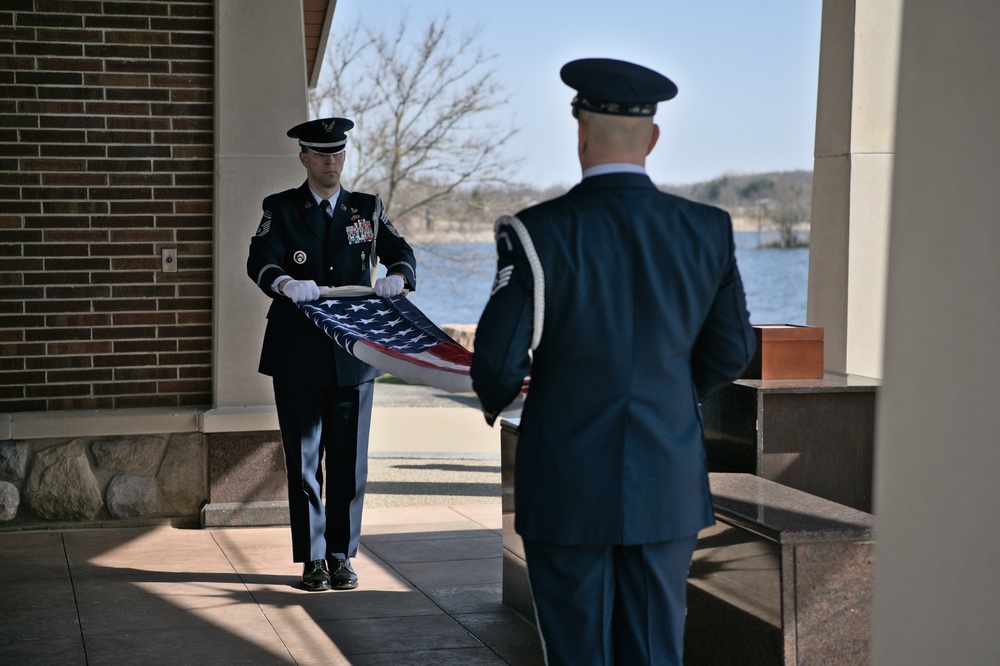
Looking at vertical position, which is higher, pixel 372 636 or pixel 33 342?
pixel 33 342

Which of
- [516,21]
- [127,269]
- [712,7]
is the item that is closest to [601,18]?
[516,21]

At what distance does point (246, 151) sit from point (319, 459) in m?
1.98

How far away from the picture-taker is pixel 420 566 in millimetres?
5715

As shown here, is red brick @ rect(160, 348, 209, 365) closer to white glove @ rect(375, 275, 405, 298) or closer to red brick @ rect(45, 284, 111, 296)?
red brick @ rect(45, 284, 111, 296)

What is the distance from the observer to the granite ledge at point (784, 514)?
3123mm

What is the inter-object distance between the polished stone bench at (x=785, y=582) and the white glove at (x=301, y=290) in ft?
6.60

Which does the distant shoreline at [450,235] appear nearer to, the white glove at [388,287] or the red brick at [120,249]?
the red brick at [120,249]

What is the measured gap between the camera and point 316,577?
5.25 metres

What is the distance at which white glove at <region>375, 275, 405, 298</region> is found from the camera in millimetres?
4883

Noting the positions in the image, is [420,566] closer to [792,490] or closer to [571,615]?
[792,490]

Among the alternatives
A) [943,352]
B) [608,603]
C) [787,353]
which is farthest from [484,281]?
[943,352]

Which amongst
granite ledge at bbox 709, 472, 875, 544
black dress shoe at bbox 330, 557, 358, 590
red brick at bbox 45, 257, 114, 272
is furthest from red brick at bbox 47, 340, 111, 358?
granite ledge at bbox 709, 472, 875, 544

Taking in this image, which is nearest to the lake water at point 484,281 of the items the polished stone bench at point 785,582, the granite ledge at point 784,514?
the granite ledge at point 784,514

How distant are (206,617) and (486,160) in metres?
20.5
